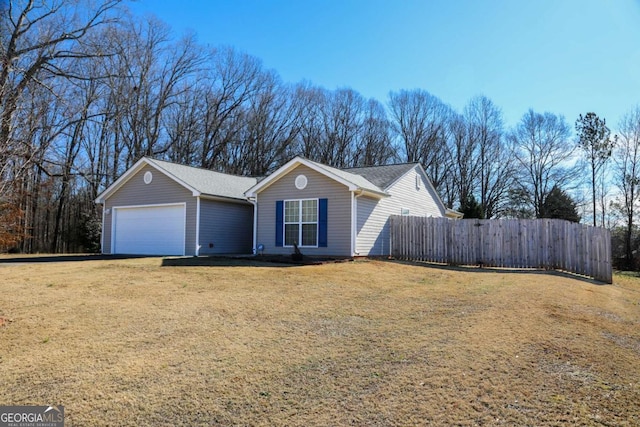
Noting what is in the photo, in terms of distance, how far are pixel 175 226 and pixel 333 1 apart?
34.6 feet

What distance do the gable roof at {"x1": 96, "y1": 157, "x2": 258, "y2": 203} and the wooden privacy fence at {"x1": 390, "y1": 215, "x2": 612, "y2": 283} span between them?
25.5 feet

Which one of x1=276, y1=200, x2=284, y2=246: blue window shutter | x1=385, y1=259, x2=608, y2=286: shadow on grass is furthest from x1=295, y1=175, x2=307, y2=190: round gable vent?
x1=385, y1=259, x2=608, y2=286: shadow on grass

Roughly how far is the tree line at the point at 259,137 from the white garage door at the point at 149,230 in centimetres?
638

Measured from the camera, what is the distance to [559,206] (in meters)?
34.8

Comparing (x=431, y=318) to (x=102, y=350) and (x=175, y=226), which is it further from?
(x=175, y=226)

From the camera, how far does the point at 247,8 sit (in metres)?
15.0

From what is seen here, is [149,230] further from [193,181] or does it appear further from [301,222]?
[301,222]

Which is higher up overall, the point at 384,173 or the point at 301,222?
the point at 384,173

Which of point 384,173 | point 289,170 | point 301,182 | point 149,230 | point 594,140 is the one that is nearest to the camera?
point 301,182

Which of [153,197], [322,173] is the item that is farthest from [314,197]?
[153,197]

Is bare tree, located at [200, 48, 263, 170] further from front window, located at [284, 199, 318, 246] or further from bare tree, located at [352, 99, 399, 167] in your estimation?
front window, located at [284, 199, 318, 246]

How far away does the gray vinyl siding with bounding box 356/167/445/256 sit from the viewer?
51.1 feet

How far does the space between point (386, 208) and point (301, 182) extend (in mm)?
3668

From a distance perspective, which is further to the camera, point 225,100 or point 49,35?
point 225,100
